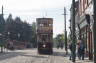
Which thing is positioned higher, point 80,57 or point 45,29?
point 45,29

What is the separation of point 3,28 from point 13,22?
384cm

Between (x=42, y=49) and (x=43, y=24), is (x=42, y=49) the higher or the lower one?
the lower one

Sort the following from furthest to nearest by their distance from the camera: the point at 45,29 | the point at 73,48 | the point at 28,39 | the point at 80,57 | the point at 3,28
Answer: the point at 28,39, the point at 3,28, the point at 45,29, the point at 80,57, the point at 73,48

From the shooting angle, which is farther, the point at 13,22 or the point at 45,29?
the point at 13,22

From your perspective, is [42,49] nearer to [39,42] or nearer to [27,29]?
[39,42]

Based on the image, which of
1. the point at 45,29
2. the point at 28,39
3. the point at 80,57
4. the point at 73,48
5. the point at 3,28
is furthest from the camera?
the point at 28,39

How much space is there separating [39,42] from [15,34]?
69.5m

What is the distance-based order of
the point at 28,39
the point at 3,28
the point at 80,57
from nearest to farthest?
the point at 80,57 < the point at 3,28 < the point at 28,39

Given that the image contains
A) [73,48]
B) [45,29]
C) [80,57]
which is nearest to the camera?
[73,48]

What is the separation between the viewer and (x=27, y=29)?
126 meters

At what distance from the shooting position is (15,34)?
4719 inches

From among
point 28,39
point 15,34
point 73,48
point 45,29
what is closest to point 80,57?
point 73,48

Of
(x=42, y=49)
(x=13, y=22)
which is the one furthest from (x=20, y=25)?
(x=42, y=49)

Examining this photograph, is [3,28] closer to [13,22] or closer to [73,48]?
[13,22]
